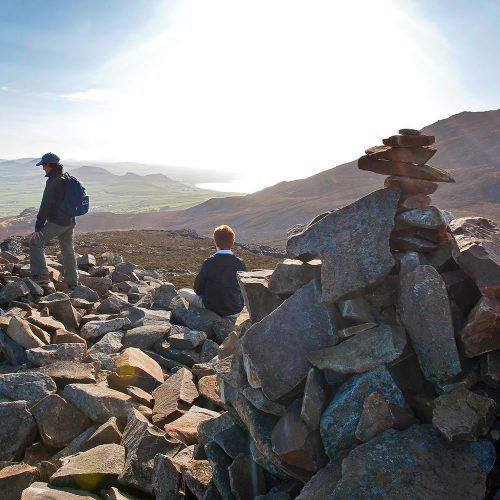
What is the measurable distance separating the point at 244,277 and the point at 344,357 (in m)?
2.31

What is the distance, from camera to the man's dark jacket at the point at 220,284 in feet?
32.9

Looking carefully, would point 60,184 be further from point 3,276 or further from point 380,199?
point 380,199

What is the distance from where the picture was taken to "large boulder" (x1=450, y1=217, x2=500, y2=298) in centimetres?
450

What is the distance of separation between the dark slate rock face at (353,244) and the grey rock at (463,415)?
141 centimetres

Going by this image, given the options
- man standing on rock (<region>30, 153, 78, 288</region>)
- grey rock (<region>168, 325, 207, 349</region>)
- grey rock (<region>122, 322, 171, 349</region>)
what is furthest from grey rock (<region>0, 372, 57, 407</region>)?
man standing on rock (<region>30, 153, 78, 288</region>)

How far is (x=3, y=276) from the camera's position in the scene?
A: 1189 cm

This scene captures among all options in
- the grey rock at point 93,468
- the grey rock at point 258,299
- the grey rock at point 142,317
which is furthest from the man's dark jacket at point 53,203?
the grey rock at point 93,468

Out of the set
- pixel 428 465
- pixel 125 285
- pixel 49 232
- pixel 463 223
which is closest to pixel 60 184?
pixel 49 232

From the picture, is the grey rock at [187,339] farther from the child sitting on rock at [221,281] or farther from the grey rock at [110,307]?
the grey rock at [110,307]

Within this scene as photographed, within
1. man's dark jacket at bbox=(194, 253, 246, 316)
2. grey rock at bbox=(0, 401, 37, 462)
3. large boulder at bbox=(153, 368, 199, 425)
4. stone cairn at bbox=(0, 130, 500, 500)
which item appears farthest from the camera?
man's dark jacket at bbox=(194, 253, 246, 316)

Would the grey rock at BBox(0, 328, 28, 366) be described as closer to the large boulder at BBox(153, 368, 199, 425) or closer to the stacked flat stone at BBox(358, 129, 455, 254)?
the large boulder at BBox(153, 368, 199, 425)

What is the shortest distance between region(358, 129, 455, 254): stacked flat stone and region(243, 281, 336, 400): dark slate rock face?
1.25 meters

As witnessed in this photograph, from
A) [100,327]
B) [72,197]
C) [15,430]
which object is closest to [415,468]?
[15,430]

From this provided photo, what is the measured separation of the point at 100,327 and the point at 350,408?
22.5 feet
